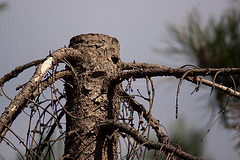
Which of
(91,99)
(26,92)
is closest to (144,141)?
(91,99)

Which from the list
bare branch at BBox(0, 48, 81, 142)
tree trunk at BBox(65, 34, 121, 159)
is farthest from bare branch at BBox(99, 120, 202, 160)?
bare branch at BBox(0, 48, 81, 142)

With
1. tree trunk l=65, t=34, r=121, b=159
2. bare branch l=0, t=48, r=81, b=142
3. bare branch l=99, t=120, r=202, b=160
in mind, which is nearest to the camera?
bare branch l=0, t=48, r=81, b=142

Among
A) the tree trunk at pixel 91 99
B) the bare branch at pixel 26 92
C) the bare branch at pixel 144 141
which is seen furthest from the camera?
the tree trunk at pixel 91 99

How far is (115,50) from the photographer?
172cm

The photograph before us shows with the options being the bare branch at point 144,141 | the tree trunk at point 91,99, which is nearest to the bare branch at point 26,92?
the tree trunk at point 91,99

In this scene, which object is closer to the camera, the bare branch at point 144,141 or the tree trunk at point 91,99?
the bare branch at point 144,141

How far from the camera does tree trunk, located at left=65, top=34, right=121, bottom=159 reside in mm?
1470

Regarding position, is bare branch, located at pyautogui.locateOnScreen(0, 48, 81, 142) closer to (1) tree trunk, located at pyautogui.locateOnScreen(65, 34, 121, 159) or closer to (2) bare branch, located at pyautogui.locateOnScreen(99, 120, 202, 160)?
(1) tree trunk, located at pyautogui.locateOnScreen(65, 34, 121, 159)

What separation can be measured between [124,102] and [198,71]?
45 cm

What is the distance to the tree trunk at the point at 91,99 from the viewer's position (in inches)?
57.9

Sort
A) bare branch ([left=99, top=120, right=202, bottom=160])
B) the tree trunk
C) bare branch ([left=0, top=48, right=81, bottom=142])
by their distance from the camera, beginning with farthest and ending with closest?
1. the tree trunk
2. bare branch ([left=99, top=120, right=202, bottom=160])
3. bare branch ([left=0, top=48, right=81, bottom=142])

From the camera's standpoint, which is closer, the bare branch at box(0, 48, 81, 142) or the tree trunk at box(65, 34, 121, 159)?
the bare branch at box(0, 48, 81, 142)

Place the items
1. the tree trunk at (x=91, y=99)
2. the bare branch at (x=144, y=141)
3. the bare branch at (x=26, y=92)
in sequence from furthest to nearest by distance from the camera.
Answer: the tree trunk at (x=91, y=99), the bare branch at (x=144, y=141), the bare branch at (x=26, y=92)

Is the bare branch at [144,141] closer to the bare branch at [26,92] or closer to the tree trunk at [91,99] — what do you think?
the tree trunk at [91,99]
